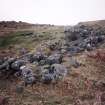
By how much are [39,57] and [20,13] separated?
150148mm

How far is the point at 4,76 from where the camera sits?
74.2ft

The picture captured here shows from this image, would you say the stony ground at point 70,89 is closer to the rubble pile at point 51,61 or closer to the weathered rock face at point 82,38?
the rubble pile at point 51,61

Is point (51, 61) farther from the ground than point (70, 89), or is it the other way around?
point (51, 61)

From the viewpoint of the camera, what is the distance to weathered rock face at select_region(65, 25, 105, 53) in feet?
90.6

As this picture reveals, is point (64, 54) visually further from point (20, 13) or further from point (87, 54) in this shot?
point (20, 13)

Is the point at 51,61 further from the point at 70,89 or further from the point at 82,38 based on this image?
the point at 82,38

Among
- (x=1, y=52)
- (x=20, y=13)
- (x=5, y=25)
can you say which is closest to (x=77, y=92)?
(x=1, y=52)

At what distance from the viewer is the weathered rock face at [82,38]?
2762cm

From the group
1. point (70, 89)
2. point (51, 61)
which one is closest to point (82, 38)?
point (51, 61)

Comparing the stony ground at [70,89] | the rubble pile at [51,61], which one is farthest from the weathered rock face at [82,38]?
the stony ground at [70,89]

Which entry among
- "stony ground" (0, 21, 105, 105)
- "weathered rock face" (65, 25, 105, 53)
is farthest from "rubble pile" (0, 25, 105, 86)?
"stony ground" (0, 21, 105, 105)

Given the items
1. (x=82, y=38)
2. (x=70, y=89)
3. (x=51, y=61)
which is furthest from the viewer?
(x=82, y=38)

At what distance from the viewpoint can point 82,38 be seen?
102ft

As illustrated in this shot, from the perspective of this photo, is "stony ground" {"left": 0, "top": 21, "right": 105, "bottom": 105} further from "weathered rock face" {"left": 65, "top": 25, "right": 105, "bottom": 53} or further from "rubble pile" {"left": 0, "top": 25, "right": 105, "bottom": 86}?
"weathered rock face" {"left": 65, "top": 25, "right": 105, "bottom": 53}
